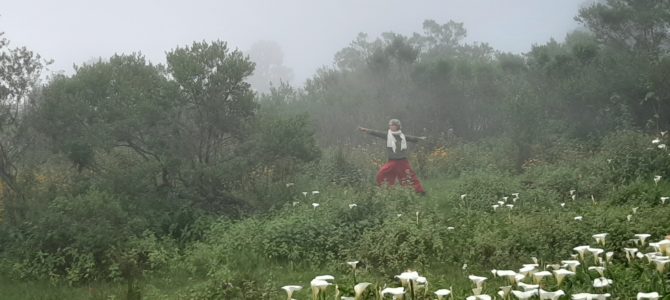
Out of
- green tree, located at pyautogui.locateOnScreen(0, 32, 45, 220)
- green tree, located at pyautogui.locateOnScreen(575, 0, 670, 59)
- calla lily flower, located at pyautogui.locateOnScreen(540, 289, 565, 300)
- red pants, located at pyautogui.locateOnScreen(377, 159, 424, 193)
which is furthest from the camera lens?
green tree, located at pyautogui.locateOnScreen(575, 0, 670, 59)

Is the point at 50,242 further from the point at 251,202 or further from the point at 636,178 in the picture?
the point at 636,178

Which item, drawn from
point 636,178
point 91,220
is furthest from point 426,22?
point 91,220

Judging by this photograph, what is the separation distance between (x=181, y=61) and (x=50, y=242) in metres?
4.34

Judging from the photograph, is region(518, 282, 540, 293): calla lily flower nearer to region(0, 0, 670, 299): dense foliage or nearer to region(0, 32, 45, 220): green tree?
region(0, 0, 670, 299): dense foliage

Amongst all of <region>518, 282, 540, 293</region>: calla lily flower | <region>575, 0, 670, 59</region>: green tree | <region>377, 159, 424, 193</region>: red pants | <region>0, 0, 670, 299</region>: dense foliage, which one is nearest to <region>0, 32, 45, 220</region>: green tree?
<region>0, 0, 670, 299</region>: dense foliage

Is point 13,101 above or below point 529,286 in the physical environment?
above

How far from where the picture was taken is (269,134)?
1130cm

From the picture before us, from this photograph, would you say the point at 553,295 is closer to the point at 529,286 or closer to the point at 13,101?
the point at 529,286

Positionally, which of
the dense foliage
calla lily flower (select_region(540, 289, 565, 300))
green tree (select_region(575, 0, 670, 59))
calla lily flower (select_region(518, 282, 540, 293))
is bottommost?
calla lily flower (select_region(540, 289, 565, 300))

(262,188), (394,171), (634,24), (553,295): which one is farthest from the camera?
(634,24)

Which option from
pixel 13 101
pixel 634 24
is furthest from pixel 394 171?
pixel 634 24

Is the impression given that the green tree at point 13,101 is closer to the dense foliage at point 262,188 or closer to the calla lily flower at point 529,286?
the dense foliage at point 262,188

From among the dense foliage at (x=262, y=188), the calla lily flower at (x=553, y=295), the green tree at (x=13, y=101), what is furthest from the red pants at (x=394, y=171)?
the calla lily flower at (x=553, y=295)

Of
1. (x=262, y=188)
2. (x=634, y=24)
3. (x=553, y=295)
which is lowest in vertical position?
(x=553, y=295)
